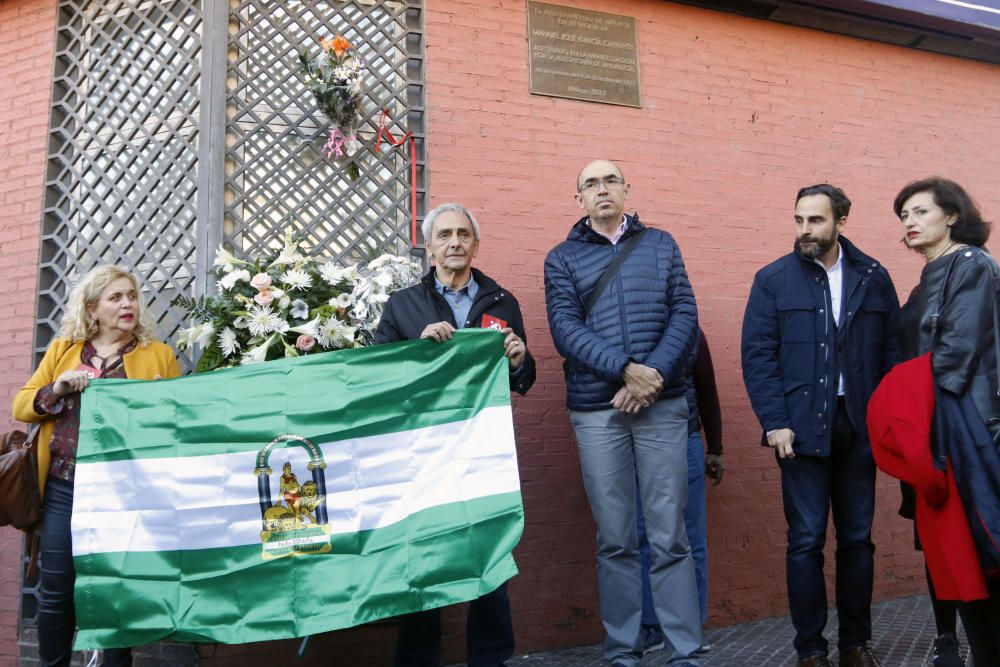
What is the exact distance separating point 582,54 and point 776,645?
157 inches

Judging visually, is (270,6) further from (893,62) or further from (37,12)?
(893,62)

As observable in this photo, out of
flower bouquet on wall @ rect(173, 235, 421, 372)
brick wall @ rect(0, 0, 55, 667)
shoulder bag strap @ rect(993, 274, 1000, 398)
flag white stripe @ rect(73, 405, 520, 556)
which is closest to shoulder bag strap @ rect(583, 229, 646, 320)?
flag white stripe @ rect(73, 405, 520, 556)

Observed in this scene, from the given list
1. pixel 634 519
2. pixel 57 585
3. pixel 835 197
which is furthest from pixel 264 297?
pixel 835 197

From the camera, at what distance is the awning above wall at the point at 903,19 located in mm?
6012

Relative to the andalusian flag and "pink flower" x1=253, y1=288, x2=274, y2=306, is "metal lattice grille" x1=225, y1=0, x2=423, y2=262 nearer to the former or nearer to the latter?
"pink flower" x1=253, y1=288, x2=274, y2=306

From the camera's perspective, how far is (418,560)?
3.46 meters

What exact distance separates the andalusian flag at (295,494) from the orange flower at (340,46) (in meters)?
2.09

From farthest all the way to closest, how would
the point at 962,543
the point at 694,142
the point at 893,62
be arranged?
the point at 893,62, the point at 694,142, the point at 962,543

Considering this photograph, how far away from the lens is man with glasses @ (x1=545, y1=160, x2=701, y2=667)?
358 centimetres

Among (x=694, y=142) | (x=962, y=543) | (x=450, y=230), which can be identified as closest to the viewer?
(x=962, y=543)

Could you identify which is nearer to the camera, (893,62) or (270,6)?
(270,6)

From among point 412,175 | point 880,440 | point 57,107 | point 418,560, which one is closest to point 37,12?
point 57,107

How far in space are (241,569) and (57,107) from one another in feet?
11.6

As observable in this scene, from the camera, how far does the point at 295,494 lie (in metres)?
3.52
